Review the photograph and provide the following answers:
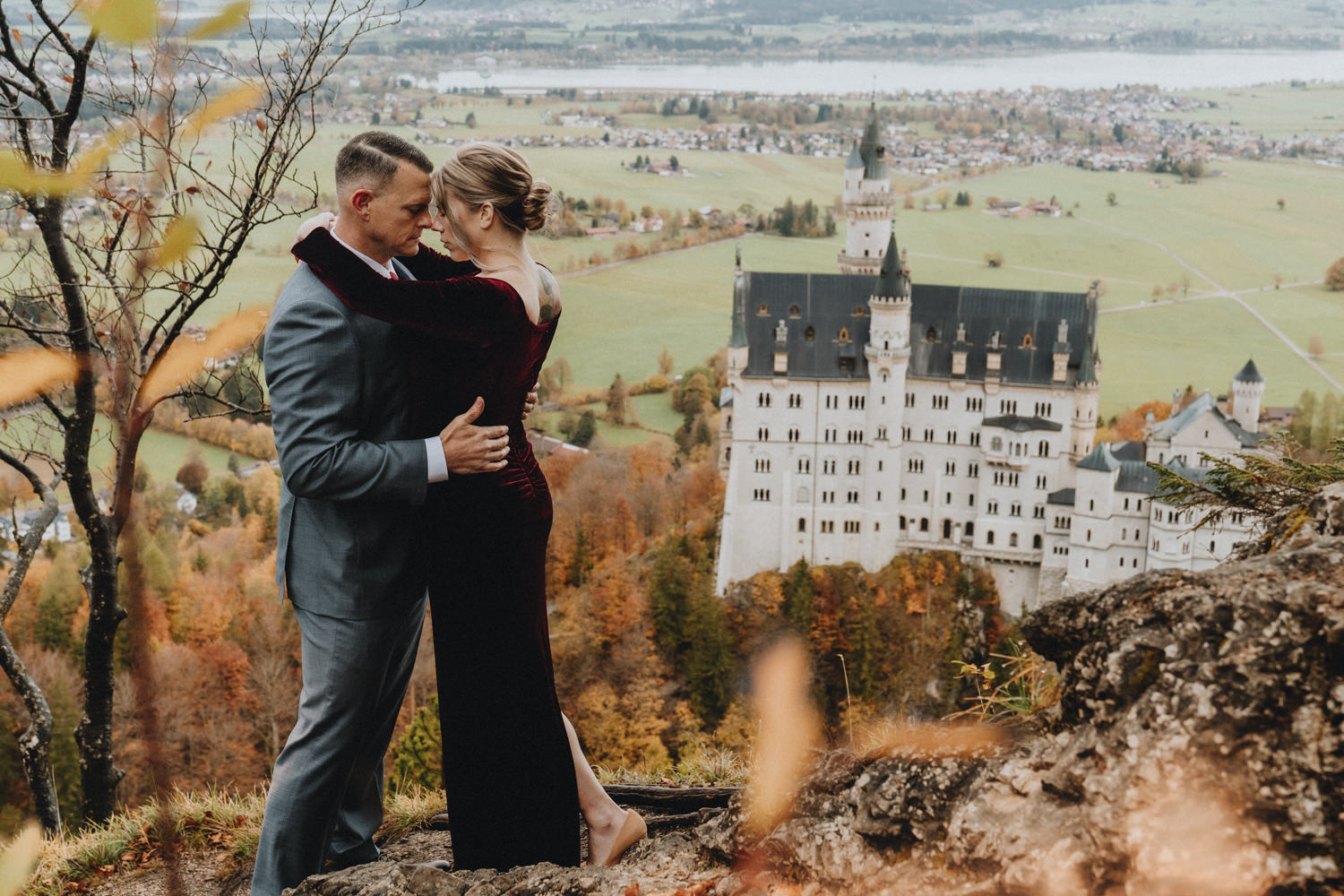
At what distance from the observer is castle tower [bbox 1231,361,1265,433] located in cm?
4697

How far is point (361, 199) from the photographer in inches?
165

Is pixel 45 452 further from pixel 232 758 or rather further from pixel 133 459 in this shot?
pixel 232 758

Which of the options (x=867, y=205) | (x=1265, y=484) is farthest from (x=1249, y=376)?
(x=1265, y=484)

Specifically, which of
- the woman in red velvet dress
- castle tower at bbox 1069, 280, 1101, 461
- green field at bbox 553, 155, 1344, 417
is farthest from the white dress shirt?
green field at bbox 553, 155, 1344, 417

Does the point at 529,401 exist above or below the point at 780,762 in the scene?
above

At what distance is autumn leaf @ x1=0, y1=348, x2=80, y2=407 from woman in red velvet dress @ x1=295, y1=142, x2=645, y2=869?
2.53 m

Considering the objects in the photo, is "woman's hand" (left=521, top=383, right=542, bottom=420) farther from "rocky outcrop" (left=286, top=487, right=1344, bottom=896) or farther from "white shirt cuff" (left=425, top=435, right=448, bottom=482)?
"rocky outcrop" (left=286, top=487, right=1344, bottom=896)

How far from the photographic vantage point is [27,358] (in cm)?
155

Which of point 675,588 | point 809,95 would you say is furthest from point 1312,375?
point 809,95

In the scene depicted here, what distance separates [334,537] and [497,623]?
0.74 meters

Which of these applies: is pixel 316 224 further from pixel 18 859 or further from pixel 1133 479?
pixel 1133 479

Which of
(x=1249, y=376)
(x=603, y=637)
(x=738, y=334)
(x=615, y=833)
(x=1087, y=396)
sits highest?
(x=615, y=833)

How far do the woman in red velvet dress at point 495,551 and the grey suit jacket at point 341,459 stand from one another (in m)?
0.13

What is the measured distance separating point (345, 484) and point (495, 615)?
83cm
